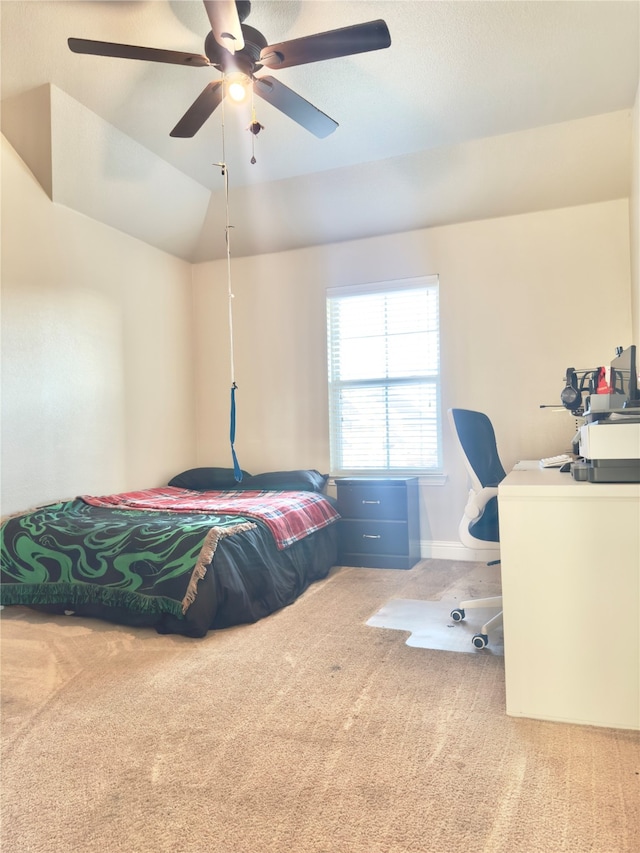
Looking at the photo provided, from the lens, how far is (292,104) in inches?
105

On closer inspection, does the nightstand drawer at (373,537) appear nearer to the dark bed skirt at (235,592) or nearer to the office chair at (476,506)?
the dark bed skirt at (235,592)

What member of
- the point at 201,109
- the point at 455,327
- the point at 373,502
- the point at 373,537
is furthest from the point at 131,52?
the point at 373,537

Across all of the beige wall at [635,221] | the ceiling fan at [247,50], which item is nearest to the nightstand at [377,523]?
A: the beige wall at [635,221]

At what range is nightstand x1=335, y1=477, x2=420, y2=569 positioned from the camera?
13.8 feet

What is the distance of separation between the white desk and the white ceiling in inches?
88.5

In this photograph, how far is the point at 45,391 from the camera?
3754 mm

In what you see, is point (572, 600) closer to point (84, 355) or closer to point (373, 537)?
point (373, 537)

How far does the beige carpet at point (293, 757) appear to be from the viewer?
1.41m

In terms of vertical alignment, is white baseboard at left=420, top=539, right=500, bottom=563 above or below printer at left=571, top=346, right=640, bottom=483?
below

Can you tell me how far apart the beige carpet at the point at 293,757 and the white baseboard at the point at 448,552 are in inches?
73.7

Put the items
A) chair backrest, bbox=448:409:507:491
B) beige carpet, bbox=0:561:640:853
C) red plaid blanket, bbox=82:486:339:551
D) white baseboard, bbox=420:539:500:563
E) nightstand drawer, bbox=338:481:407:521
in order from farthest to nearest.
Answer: white baseboard, bbox=420:539:500:563 → nightstand drawer, bbox=338:481:407:521 → red plaid blanket, bbox=82:486:339:551 → chair backrest, bbox=448:409:507:491 → beige carpet, bbox=0:561:640:853

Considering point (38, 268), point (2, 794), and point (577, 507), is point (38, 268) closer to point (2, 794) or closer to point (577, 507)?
point (2, 794)

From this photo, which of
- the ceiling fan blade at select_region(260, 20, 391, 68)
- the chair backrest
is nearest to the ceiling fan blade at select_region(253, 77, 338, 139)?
the ceiling fan blade at select_region(260, 20, 391, 68)

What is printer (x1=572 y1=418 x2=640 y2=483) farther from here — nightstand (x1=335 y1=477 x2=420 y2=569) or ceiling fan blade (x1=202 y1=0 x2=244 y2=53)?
nightstand (x1=335 y1=477 x2=420 y2=569)
